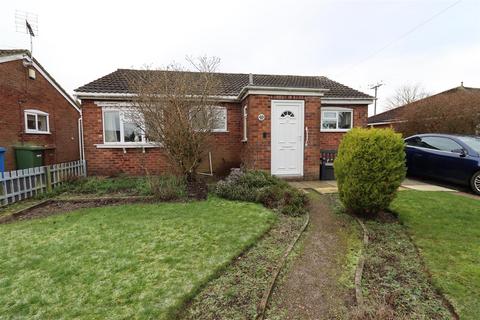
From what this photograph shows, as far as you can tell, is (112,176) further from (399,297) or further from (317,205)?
(399,297)

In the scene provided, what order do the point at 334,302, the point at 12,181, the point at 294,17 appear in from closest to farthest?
the point at 334,302 < the point at 12,181 < the point at 294,17

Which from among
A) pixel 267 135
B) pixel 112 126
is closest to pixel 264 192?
pixel 267 135

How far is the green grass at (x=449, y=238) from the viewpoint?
2389 millimetres

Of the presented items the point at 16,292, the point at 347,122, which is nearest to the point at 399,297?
the point at 16,292

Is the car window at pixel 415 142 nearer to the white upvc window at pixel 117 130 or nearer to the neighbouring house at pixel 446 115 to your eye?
the neighbouring house at pixel 446 115

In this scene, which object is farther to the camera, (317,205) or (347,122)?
→ (347,122)

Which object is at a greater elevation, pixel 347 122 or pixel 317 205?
pixel 347 122

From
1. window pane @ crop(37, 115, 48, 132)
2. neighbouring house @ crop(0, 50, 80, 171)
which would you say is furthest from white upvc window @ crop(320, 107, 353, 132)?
window pane @ crop(37, 115, 48, 132)

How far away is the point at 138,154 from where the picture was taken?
9117 millimetres

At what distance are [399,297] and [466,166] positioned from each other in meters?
6.46

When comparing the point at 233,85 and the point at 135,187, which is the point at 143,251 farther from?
the point at 233,85

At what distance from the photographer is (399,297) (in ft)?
7.68

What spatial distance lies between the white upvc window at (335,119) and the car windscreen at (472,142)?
147 inches

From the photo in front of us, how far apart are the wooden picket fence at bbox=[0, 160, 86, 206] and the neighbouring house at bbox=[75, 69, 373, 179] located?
1555 mm
